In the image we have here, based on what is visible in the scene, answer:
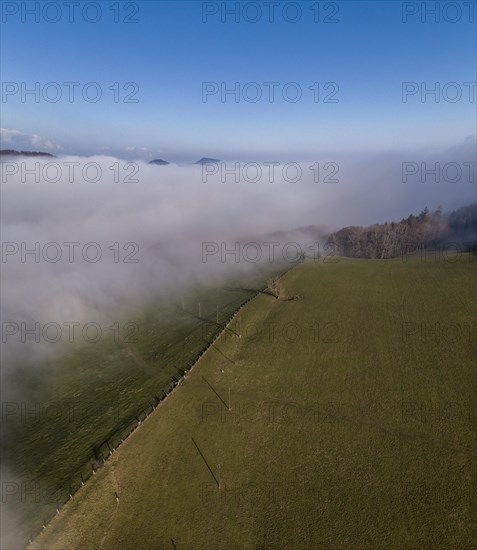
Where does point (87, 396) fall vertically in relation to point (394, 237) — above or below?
below

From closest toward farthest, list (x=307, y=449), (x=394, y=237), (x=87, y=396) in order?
(x=307, y=449)
(x=87, y=396)
(x=394, y=237)

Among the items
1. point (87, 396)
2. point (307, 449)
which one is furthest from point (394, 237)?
point (87, 396)

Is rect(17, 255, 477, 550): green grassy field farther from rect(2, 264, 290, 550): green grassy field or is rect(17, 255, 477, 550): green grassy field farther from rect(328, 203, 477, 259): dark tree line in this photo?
rect(328, 203, 477, 259): dark tree line

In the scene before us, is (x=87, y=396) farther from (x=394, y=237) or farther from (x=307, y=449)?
(x=394, y=237)

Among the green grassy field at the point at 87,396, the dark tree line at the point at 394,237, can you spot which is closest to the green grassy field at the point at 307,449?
the green grassy field at the point at 87,396

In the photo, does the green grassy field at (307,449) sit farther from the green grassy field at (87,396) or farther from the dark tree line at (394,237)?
the dark tree line at (394,237)

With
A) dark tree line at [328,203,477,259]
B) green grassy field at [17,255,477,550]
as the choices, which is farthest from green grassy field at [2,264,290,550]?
dark tree line at [328,203,477,259]
